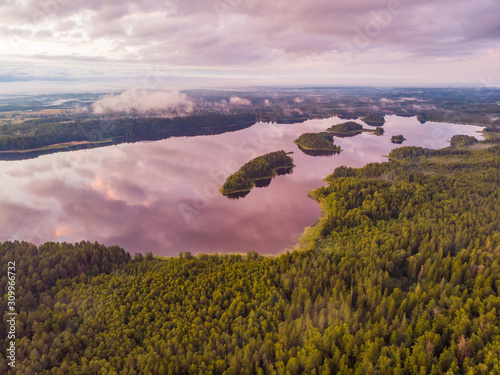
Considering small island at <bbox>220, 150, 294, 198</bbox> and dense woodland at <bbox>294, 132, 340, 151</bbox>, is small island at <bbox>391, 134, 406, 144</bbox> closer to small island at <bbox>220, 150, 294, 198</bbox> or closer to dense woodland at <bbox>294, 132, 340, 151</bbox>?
dense woodland at <bbox>294, 132, 340, 151</bbox>

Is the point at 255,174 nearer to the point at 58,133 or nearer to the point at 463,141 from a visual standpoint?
the point at 58,133

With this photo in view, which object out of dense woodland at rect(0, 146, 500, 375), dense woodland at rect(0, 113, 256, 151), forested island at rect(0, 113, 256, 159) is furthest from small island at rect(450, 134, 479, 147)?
dense woodland at rect(0, 113, 256, 151)

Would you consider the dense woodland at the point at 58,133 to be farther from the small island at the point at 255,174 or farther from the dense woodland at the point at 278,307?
the dense woodland at the point at 278,307

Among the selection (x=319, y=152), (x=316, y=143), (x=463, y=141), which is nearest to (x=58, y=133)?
(x=316, y=143)

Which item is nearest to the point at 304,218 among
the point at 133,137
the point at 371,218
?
the point at 371,218

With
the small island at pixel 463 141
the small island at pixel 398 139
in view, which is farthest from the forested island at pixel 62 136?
the small island at pixel 463 141

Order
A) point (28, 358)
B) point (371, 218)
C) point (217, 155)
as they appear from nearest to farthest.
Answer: point (28, 358) < point (371, 218) < point (217, 155)

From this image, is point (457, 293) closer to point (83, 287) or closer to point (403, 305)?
point (403, 305)
